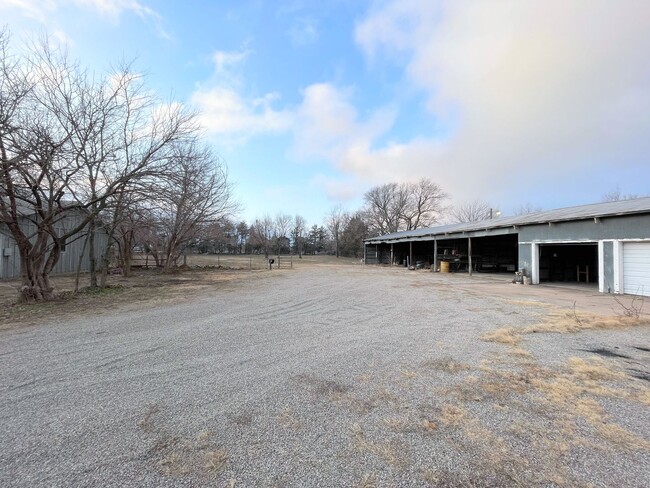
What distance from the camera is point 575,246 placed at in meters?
17.4

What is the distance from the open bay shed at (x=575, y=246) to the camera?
36.0 feet

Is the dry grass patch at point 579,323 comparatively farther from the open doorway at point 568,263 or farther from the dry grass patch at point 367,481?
the open doorway at point 568,263

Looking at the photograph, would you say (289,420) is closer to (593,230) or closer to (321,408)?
(321,408)

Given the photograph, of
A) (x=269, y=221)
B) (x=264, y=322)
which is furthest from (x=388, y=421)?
(x=269, y=221)

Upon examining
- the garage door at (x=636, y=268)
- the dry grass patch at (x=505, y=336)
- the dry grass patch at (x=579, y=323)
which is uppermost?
the garage door at (x=636, y=268)

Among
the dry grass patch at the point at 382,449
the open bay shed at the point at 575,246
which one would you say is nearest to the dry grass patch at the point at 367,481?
the dry grass patch at the point at 382,449

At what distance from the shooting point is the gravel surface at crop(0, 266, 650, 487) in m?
2.14

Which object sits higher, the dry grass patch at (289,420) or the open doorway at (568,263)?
the open doorway at (568,263)

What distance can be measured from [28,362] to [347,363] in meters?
4.14

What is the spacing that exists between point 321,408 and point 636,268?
1327 cm

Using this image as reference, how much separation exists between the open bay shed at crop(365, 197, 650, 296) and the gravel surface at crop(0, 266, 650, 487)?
23.4ft

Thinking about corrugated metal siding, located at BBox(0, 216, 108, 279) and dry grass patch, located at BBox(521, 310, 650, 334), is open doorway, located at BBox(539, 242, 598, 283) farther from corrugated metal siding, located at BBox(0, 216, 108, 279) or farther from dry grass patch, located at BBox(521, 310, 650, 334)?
corrugated metal siding, located at BBox(0, 216, 108, 279)

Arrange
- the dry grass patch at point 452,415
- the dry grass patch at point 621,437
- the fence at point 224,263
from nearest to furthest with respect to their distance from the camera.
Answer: the dry grass patch at point 621,437, the dry grass patch at point 452,415, the fence at point 224,263

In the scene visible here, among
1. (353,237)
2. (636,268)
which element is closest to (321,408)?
(636,268)
